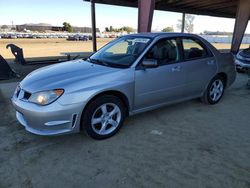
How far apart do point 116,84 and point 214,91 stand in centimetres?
283

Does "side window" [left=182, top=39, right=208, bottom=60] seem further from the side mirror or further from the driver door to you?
the side mirror

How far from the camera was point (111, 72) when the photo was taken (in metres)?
3.49

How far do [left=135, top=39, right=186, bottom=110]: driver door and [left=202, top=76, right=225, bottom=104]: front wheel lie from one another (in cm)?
93

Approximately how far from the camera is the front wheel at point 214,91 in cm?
506

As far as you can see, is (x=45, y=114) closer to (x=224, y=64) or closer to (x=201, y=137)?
(x=201, y=137)

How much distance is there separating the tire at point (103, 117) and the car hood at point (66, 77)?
0.33 meters

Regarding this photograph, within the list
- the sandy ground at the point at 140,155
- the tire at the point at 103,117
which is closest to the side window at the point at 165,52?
the tire at the point at 103,117

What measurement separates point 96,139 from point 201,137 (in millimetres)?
1688

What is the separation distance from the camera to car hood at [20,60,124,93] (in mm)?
3182

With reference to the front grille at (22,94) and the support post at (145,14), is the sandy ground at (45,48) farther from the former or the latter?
the front grille at (22,94)

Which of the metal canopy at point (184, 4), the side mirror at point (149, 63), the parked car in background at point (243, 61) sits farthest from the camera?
the metal canopy at point (184, 4)

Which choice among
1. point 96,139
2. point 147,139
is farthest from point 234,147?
point 96,139

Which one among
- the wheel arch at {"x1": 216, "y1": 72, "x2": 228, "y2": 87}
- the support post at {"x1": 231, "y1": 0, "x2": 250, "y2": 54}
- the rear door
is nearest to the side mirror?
the rear door

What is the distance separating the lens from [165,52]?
414cm
